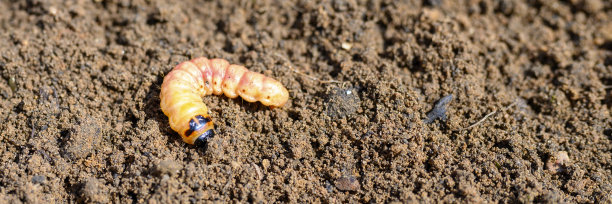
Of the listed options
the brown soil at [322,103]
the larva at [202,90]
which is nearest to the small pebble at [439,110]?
the brown soil at [322,103]

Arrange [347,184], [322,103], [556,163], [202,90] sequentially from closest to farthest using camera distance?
[347,184] < [556,163] < [202,90] < [322,103]

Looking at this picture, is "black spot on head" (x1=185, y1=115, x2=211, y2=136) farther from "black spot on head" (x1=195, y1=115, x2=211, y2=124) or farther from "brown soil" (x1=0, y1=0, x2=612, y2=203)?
→ "brown soil" (x1=0, y1=0, x2=612, y2=203)

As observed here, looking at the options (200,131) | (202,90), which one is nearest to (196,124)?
(200,131)

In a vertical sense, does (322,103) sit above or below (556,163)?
below

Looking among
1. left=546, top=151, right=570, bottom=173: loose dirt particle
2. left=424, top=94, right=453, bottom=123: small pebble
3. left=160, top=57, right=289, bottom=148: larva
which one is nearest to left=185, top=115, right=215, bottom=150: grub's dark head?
left=160, top=57, right=289, bottom=148: larva

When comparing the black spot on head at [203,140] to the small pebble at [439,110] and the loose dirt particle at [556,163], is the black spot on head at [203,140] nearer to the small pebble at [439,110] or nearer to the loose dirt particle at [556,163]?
the small pebble at [439,110]

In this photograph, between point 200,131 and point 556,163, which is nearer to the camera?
point 200,131

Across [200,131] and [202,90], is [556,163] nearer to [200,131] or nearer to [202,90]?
[200,131]
